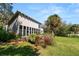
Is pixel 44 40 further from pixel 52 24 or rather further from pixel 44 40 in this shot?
pixel 52 24

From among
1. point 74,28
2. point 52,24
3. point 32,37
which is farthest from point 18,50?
point 74,28

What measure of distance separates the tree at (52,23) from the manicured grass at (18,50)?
546mm

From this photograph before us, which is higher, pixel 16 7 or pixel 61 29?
pixel 16 7

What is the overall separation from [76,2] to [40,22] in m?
0.86

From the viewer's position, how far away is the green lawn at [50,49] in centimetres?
559

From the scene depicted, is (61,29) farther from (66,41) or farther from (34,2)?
(34,2)

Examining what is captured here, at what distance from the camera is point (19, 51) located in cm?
563

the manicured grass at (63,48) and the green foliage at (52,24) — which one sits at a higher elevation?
the green foliage at (52,24)

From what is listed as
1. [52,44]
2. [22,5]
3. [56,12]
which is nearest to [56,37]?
[52,44]

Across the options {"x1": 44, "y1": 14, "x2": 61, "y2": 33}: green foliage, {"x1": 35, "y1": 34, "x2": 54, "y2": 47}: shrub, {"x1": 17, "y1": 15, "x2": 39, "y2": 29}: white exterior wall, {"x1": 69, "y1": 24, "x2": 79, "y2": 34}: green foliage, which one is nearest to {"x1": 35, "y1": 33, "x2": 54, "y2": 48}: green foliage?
{"x1": 35, "y1": 34, "x2": 54, "y2": 47}: shrub

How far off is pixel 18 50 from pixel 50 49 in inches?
26.2

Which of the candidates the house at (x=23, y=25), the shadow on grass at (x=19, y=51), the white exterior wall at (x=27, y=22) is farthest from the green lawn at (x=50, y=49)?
the white exterior wall at (x=27, y=22)

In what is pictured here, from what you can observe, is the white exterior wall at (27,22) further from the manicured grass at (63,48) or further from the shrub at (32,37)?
the manicured grass at (63,48)

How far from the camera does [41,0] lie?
562 centimetres
